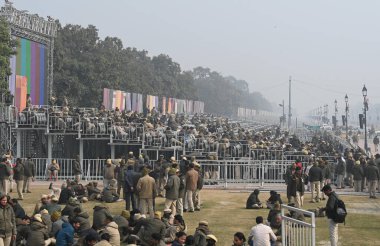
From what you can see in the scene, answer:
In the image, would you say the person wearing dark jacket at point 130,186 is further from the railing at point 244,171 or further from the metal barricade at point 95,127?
the metal barricade at point 95,127

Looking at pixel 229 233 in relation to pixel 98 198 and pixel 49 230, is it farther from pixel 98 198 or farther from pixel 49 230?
pixel 98 198

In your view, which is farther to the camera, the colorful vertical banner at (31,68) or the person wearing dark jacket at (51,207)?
the colorful vertical banner at (31,68)

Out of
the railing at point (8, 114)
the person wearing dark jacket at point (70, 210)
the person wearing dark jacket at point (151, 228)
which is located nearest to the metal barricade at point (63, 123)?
the railing at point (8, 114)

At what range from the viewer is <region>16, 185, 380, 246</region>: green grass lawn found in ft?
62.0

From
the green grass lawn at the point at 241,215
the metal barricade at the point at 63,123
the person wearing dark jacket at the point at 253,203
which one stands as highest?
the metal barricade at the point at 63,123

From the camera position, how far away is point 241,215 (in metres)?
22.8

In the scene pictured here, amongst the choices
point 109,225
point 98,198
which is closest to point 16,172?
point 98,198

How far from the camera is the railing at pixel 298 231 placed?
41.2 feet

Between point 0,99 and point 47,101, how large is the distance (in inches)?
211

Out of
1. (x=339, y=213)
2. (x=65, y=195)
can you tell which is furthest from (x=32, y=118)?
(x=339, y=213)

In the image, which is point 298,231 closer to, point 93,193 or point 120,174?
point 120,174

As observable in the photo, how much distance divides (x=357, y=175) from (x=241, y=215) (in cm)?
832

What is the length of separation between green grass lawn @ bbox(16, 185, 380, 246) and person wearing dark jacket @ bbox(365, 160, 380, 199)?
1.29 ft

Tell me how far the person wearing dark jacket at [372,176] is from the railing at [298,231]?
1392 cm
